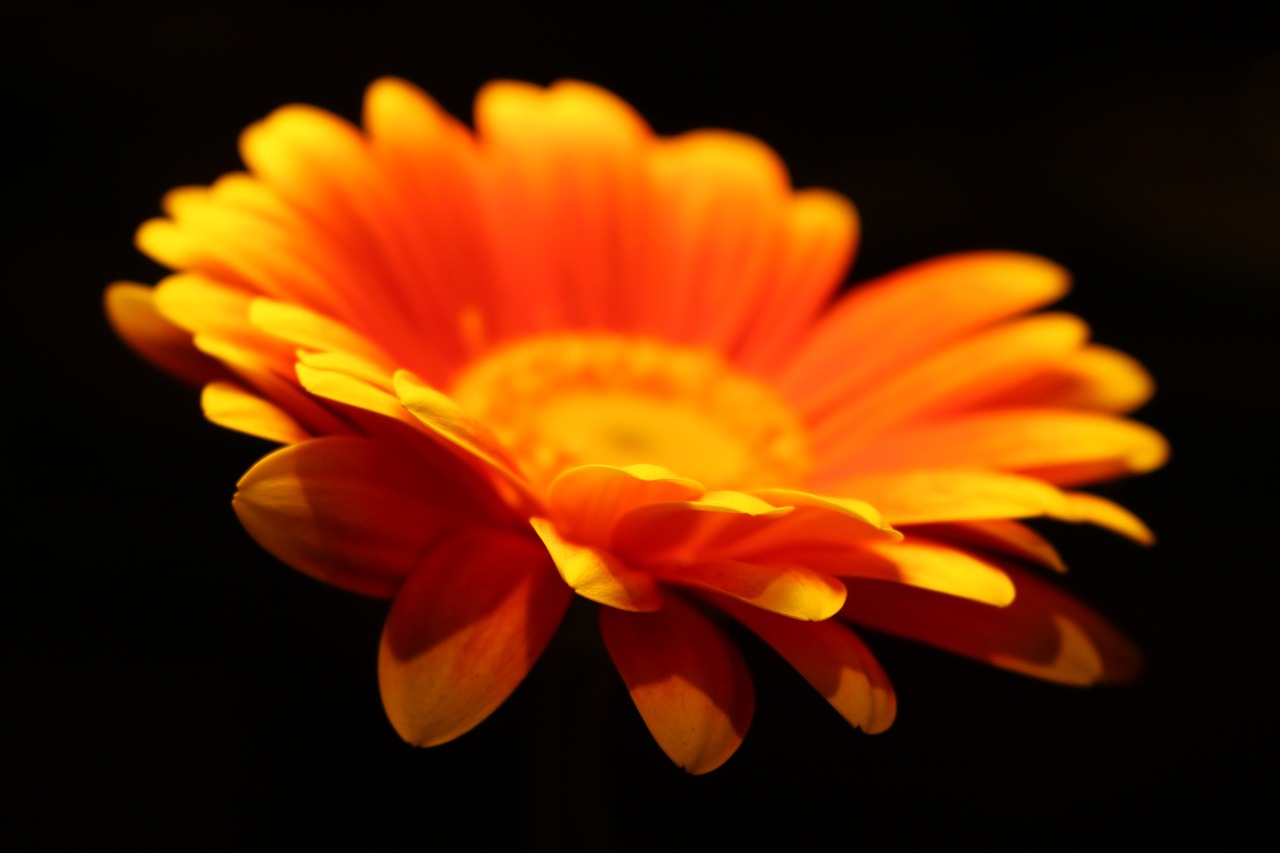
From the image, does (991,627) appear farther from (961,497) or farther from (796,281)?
(796,281)

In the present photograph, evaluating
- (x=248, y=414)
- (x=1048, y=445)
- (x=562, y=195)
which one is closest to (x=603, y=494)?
(x=248, y=414)

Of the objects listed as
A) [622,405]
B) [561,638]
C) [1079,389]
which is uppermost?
[1079,389]

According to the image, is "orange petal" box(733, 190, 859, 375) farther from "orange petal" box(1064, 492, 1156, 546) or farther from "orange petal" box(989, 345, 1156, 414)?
"orange petal" box(1064, 492, 1156, 546)

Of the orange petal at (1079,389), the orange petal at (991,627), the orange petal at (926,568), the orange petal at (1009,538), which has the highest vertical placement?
the orange petal at (1079,389)

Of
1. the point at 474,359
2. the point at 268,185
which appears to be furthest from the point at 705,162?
the point at 268,185

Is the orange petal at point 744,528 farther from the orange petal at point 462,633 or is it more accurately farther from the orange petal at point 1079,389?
the orange petal at point 1079,389

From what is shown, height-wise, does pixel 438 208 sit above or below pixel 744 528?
above

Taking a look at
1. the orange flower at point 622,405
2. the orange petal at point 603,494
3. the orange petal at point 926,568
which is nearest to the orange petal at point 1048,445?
the orange flower at point 622,405
